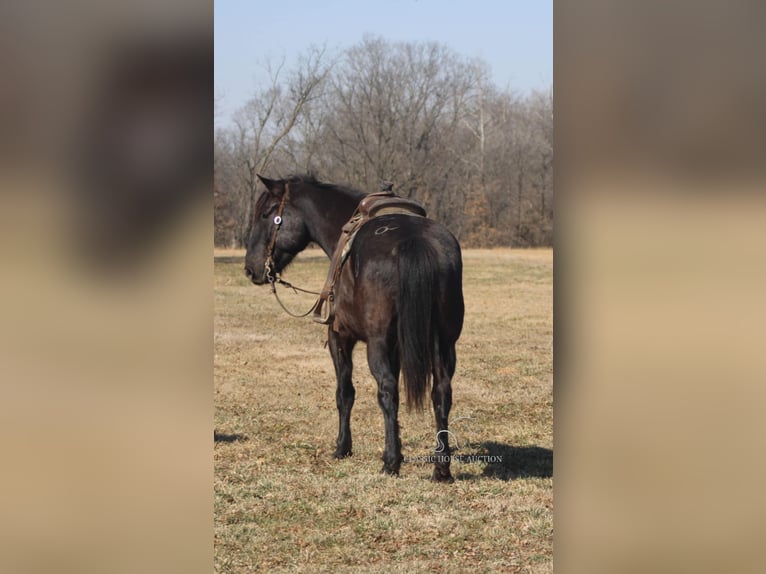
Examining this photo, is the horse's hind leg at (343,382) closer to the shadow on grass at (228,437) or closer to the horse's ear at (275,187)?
the shadow on grass at (228,437)

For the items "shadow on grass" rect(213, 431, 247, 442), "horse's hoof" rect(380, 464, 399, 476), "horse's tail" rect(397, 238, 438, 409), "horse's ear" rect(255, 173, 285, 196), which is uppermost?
"horse's ear" rect(255, 173, 285, 196)

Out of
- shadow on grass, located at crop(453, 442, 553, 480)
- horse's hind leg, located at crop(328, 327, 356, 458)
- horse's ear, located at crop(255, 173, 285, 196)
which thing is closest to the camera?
shadow on grass, located at crop(453, 442, 553, 480)

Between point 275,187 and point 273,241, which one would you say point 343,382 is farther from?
point 275,187

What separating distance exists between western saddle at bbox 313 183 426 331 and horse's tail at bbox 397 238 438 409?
20.7 inches

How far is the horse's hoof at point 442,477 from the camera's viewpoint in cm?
503

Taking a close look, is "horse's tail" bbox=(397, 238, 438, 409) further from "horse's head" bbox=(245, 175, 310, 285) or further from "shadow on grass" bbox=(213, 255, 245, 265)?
"shadow on grass" bbox=(213, 255, 245, 265)

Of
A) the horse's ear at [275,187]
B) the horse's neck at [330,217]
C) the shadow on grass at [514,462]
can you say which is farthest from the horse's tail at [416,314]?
the horse's ear at [275,187]

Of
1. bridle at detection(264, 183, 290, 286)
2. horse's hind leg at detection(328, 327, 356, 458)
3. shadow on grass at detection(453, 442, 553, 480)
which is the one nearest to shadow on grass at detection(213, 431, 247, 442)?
horse's hind leg at detection(328, 327, 356, 458)

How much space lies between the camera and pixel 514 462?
557cm

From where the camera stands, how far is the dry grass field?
3096mm
